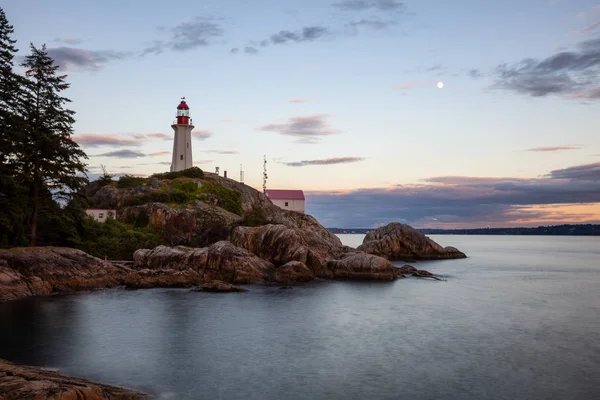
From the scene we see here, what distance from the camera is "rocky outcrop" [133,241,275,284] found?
125 feet

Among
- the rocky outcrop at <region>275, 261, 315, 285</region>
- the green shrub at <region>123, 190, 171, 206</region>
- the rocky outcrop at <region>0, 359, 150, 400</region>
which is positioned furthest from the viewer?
the green shrub at <region>123, 190, 171, 206</region>

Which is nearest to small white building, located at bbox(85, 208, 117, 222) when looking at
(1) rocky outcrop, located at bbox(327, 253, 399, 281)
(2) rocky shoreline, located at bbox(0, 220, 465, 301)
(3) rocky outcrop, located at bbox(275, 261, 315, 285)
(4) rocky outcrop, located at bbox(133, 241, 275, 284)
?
(2) rocky shoreline, located at bbox(0, 220, 465, 301)

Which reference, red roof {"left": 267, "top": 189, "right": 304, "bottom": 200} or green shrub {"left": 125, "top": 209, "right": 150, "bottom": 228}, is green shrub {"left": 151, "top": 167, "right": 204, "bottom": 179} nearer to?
green shrub {"left": 125, "top": 209, "right": 150, "bottom": 228}

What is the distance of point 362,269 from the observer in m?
42.9

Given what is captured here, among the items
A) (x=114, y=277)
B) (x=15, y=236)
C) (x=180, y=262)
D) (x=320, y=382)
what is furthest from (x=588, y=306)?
(x=15, y=236)

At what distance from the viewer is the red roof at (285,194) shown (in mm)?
83812

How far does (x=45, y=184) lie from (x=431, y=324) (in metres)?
30.9

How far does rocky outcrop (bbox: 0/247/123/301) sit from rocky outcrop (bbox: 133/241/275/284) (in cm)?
365

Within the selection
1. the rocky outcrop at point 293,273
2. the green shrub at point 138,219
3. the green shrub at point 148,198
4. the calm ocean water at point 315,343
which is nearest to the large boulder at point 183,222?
the green shrub at point 138,219

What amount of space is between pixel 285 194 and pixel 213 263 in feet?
155

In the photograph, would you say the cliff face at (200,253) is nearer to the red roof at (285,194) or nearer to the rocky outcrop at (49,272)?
the rocky outcrop at (49,272)

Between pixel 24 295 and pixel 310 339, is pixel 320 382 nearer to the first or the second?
pixel 310 339

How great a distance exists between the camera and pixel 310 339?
22.3 meters

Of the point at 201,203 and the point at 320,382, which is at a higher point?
the point at 201,203
